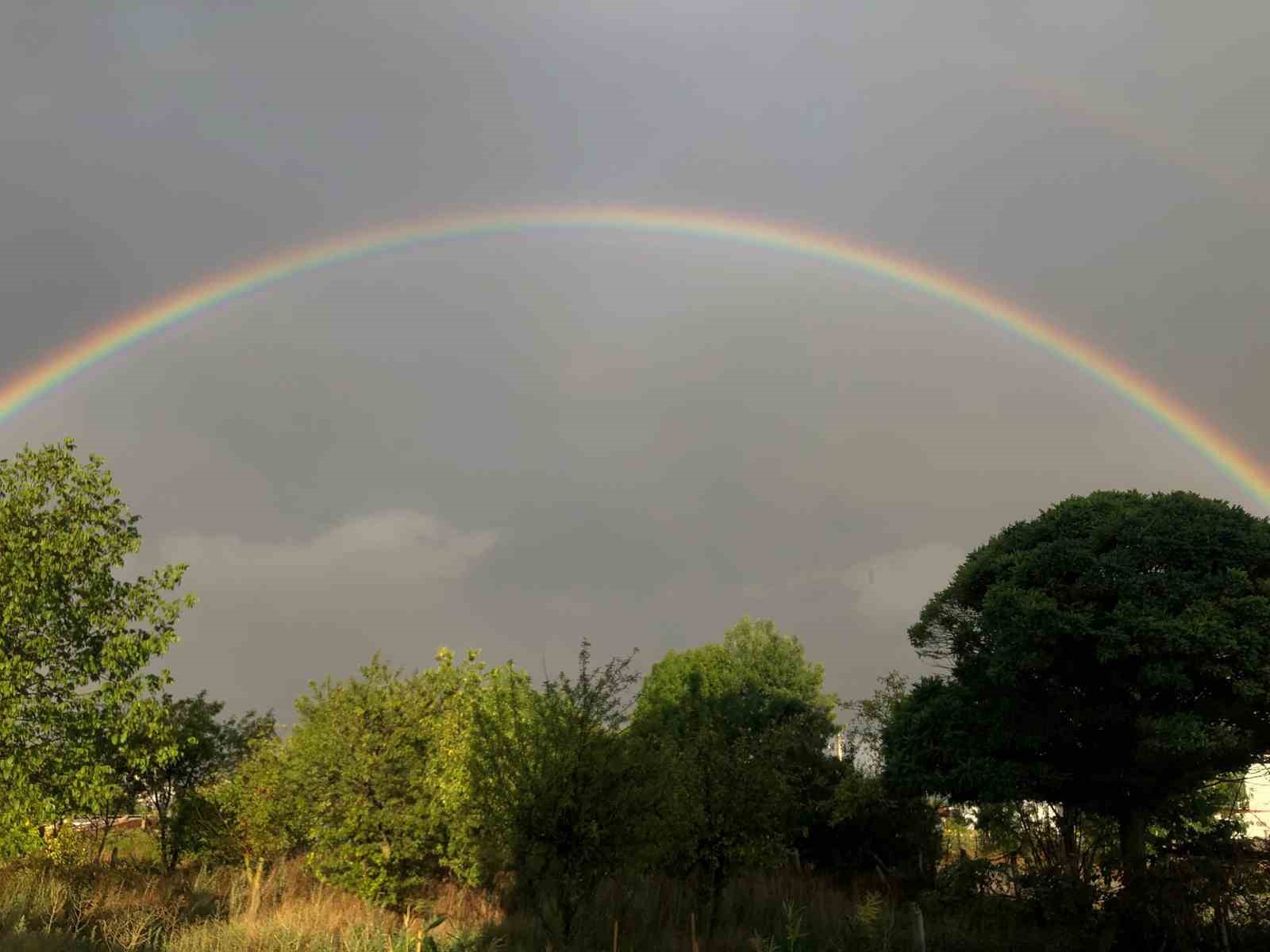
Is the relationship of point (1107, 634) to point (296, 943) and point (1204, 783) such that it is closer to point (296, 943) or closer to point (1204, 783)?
point (1204, 783)

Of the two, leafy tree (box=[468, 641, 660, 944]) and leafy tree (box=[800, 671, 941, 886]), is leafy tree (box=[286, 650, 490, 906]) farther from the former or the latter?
leafy tree (box=[800, 671, 941, 886])

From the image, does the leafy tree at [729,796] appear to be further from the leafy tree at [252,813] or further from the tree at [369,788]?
the leafy tree at [252,813]

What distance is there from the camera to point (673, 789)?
15602mm

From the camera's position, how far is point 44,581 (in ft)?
49.8

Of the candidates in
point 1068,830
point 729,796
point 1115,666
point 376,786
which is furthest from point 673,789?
point 1068,830

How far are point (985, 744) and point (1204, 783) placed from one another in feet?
15.8

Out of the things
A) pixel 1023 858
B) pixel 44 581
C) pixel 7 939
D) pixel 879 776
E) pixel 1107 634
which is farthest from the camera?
pixel 879 776

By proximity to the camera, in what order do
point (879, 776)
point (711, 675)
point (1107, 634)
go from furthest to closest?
point (711, 675)
point (879, 776)
point (1107, 634)

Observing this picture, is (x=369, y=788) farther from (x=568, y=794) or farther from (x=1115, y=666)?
(x=1115, y=666)

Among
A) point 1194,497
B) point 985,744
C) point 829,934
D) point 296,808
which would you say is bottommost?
point 829,934

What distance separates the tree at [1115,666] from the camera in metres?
18.2

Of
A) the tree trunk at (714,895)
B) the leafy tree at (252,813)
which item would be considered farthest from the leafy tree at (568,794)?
the leafy tree at (252,813)

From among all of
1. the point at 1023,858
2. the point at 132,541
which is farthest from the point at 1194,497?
the point at 132,541

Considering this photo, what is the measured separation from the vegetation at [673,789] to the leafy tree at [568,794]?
0.15 feet
